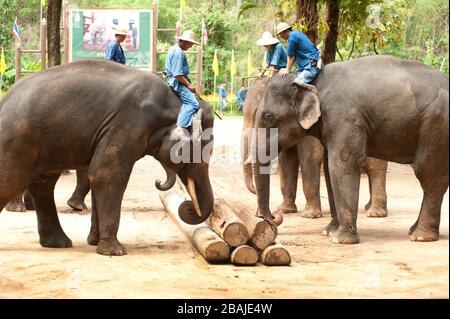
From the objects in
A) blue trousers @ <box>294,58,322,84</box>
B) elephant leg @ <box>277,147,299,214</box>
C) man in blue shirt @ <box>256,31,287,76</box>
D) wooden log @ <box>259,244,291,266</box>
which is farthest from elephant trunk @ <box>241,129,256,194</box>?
wooden log @ <box>259,244,291,266</box>

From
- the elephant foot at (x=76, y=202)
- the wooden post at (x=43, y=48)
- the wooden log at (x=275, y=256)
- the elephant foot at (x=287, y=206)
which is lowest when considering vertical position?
the elephant foot at (x=287, y=206)

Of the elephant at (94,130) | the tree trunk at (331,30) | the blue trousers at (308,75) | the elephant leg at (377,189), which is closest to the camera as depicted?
the elephant at (94,130)

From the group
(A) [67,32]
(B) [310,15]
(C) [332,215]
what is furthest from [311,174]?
(A) [67,32]

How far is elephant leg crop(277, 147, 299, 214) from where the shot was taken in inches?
484

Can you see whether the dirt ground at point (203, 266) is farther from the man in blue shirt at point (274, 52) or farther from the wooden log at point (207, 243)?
the man in blue shirt at point (274, 52)

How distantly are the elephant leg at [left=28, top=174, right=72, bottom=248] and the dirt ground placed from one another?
7.1 inches

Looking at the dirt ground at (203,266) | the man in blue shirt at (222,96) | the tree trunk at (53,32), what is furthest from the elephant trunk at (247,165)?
the man in blue shirt at (222,96)

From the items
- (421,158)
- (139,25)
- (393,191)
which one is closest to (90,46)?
(139,25)

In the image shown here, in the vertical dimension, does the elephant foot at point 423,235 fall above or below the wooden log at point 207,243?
below

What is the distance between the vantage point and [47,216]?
30.2 ft

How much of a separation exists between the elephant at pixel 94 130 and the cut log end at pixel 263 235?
0.92 m

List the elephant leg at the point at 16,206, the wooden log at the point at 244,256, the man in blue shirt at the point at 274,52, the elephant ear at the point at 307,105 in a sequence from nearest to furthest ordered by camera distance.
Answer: the wooden log at the point at 244,256 < the elephant ear at the point at 307,105 < the elephant leg at the point at 16,206 < the man in blue shirt at the point at 274,52

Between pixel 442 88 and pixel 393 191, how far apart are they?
5.33 metres

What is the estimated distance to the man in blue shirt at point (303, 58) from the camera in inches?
390
